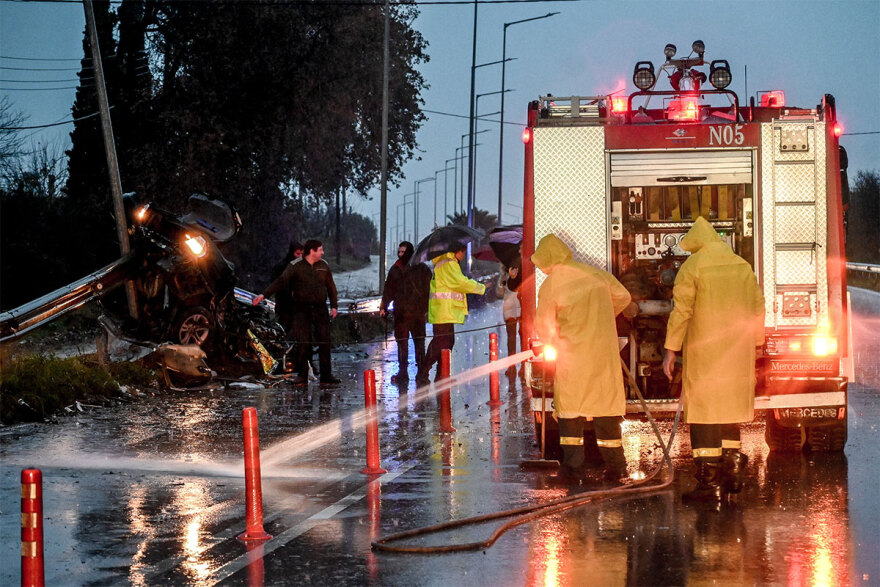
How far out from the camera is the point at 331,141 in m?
37.0

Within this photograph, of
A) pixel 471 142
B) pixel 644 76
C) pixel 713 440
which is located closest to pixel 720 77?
pixel 644 76

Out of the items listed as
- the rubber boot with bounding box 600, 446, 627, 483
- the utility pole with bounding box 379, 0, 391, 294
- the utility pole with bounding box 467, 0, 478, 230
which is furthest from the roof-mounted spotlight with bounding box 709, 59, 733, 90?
the utility pole with bounding box 467, 0, 478, 230

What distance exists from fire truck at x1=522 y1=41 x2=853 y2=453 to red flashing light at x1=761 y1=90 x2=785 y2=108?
0.01 meters

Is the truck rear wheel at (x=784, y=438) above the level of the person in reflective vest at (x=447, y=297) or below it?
below

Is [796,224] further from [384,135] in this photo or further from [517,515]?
A: [384,135]

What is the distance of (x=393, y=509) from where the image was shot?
29.6 ft

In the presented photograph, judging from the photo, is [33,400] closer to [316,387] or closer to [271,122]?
[316,387]

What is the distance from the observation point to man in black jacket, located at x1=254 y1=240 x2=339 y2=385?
17859 mm

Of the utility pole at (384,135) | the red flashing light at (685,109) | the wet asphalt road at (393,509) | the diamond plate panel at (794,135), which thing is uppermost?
the utility pole at (384,135)

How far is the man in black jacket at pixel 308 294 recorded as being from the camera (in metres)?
17.9

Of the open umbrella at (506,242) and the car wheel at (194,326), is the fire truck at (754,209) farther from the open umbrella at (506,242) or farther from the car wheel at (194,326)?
the car wheel at (194,326)

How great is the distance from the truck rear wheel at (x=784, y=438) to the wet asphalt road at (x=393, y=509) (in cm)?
16

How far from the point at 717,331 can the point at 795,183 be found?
2.21 m

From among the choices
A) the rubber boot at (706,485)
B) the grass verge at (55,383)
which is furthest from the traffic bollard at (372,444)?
the grass verge at (55,383)
